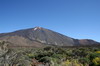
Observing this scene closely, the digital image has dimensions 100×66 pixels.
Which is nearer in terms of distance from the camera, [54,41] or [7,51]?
[7,51]

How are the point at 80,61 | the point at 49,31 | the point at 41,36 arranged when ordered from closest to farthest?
the point at 80,61, the point at 41,36, the point at 49,31

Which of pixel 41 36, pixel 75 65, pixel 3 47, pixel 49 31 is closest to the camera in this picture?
pixel 3 47

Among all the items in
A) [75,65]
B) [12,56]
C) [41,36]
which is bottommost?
[75,65]

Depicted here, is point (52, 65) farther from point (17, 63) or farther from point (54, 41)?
point (54, 41)

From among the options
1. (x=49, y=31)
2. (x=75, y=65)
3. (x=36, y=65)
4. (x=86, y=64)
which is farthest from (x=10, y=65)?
(x=49, y=31)

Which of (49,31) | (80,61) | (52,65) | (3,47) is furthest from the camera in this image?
(49,31)

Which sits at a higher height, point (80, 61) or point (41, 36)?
point (41, 36)

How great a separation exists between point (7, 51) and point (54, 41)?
92483 millimetres

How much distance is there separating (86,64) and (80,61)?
1.09m

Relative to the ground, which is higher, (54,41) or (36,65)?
(54,41)

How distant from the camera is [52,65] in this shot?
11.8 metres

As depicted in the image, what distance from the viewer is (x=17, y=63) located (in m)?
9.54

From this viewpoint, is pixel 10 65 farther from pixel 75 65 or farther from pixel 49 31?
pixel 49 31

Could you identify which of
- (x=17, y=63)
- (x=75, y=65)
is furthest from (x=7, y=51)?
(x=75, y=65)
